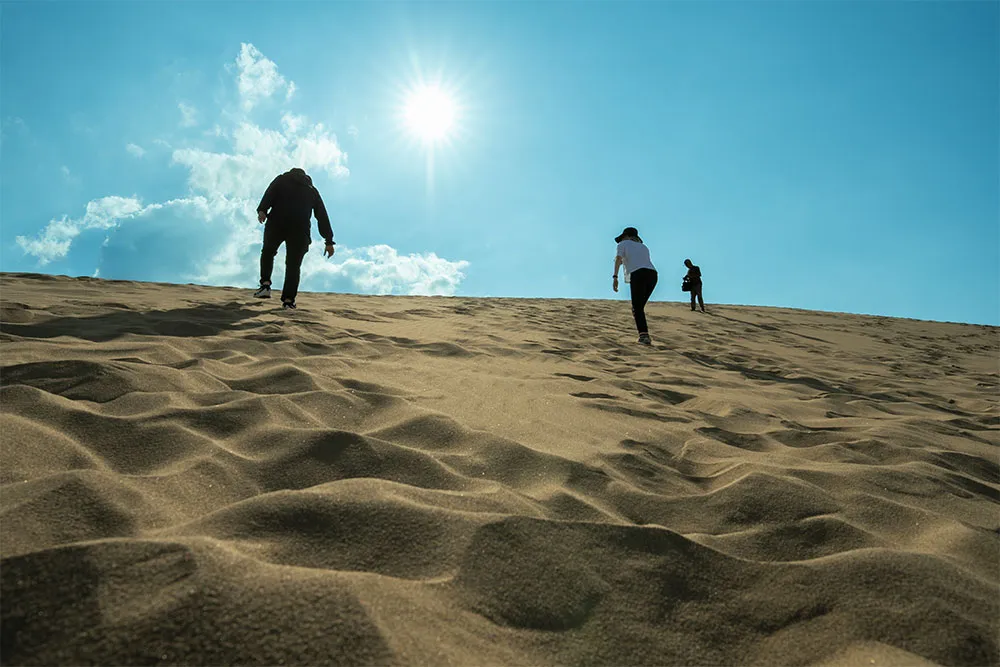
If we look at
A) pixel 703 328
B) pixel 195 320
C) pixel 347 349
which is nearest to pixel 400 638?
Answer: pixel 347 349

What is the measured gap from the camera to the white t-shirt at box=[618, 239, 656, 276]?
659 cm

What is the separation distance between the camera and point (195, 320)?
396cm

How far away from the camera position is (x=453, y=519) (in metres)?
1.27

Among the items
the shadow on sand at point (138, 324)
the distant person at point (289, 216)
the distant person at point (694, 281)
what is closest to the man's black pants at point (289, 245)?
the distant person at point (289, 216)

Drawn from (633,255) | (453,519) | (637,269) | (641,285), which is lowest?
(453,519)

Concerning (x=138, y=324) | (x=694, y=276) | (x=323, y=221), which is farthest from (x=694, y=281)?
(x=138, y=324)

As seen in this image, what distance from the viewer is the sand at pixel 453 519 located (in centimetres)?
88

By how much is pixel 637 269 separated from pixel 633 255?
0.68 feet

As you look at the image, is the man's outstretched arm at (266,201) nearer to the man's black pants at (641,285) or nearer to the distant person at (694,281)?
the man's black pants at (641,285)

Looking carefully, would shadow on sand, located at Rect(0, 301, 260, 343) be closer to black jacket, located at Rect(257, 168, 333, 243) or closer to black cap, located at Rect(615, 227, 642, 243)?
black jacket, located at Rect(257, 168, 333, 243)

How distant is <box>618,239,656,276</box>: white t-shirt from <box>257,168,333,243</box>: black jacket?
3.76 meters

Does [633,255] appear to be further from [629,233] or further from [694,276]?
[694,276]

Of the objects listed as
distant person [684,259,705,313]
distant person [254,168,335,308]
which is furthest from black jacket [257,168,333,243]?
distant person [684,259,705,313]

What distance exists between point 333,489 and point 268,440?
0.53 meters
